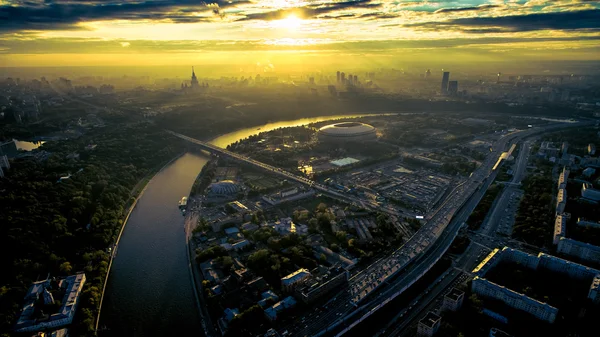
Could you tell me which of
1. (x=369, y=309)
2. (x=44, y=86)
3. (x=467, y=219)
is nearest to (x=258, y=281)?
(x=369, y=309)

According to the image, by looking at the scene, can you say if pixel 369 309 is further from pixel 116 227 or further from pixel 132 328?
pixel 116 227

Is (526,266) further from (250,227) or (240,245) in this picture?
(250,227)

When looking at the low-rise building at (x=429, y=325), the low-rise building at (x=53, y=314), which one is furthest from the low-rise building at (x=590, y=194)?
the low-rise building at (x=53, y=314)

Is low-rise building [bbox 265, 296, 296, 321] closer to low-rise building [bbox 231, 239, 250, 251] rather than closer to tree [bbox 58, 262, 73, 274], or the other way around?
low-rise building [bbox 231, 239, 250, 251]

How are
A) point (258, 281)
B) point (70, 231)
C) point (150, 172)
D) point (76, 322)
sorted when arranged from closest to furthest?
point (76, 322), point (258, 281), point (70, 231), point (150, 172)

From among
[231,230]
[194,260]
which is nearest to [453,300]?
[194,260]

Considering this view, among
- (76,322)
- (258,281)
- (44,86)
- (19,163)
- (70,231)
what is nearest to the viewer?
(76,322)

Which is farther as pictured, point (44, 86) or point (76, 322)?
point (44, 86)

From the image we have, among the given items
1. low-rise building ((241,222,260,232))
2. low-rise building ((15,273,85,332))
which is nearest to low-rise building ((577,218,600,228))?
low-rise building ((241,222,260,232))
